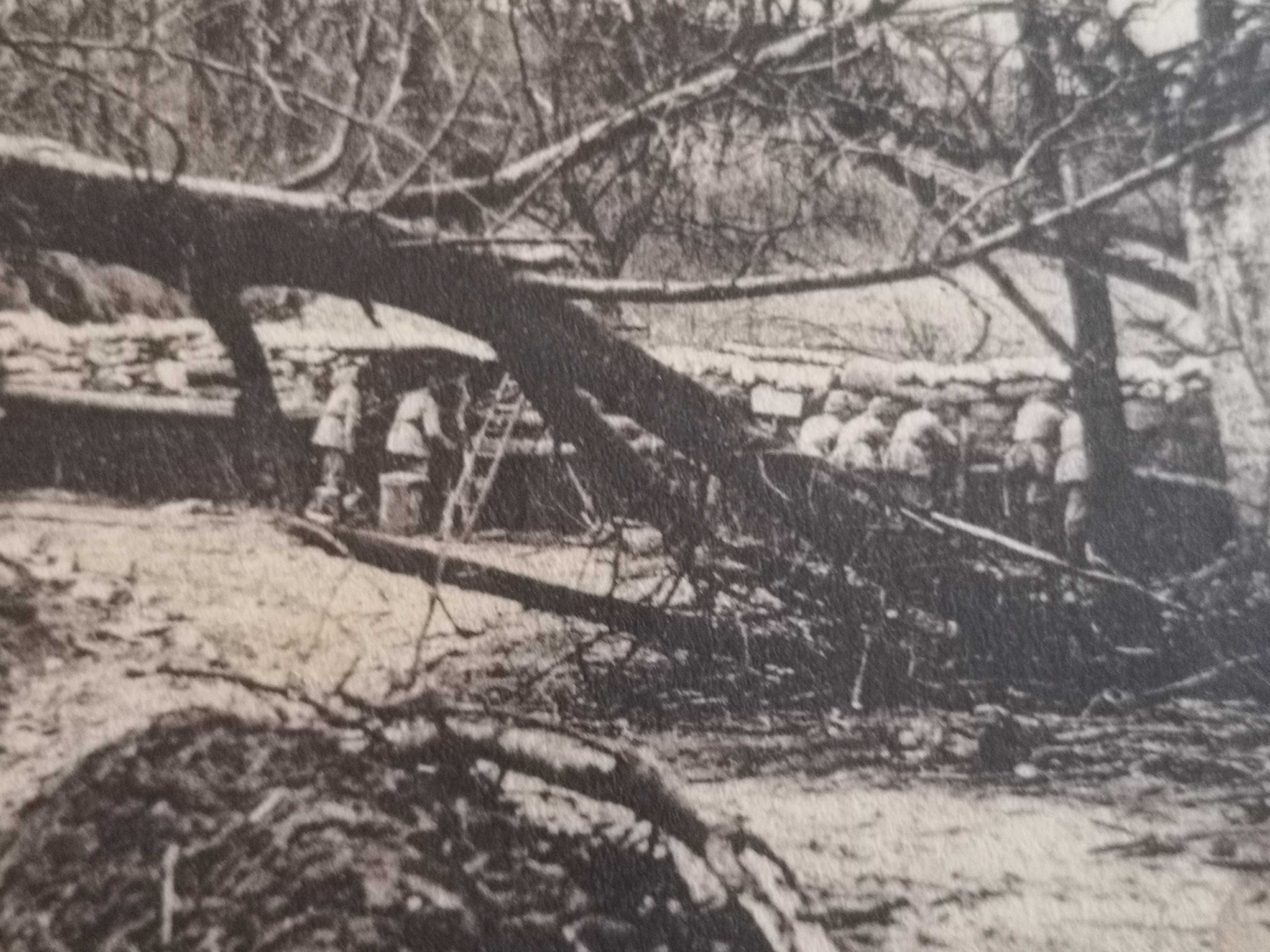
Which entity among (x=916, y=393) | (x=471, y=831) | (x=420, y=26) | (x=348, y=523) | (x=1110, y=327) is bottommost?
(x=471, y=831)

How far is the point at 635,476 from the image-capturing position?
128 centimetres

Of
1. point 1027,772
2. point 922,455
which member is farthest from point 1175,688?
point 922,455

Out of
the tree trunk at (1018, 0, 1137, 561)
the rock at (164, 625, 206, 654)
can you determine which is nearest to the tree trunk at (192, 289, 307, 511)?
the rock at (164, 625, 206, 654)

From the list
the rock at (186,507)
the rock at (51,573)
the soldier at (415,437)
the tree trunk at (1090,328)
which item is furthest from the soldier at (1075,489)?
the rock at (51,573)

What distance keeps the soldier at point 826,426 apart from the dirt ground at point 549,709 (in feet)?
1.12

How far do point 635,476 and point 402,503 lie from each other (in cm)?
28

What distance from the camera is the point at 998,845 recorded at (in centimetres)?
123

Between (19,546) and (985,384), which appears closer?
(19,546)

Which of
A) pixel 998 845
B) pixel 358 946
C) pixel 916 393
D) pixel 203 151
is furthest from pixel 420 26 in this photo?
pixel 998 845

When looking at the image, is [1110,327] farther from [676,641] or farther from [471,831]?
[471,831]

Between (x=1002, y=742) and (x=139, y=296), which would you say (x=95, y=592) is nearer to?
(x=139, y=296)

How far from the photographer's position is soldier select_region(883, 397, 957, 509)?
52.8 inches

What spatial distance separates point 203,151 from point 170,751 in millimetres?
669

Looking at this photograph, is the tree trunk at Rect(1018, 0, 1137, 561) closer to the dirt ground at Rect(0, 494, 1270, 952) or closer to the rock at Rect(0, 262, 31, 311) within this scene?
the dirt ground at Rect(0, 494, 1270, 952)
